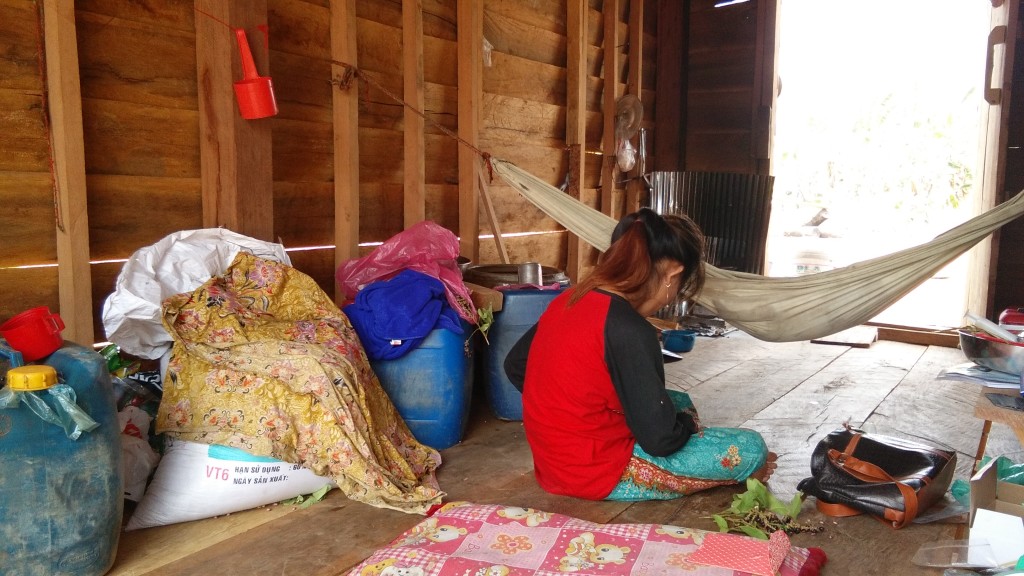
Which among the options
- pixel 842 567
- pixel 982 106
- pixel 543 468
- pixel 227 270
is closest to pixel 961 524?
pixel 842 567

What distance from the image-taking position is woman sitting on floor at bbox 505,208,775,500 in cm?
206

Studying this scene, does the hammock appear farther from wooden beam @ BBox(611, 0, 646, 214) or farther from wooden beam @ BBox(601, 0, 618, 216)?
wooden beam @ BBox(611, 0, 646, 214)

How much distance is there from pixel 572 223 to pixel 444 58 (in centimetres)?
120

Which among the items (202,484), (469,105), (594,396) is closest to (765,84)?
(469,105)

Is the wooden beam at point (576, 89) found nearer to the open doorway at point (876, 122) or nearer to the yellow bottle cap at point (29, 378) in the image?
the yellow bottle cap at point (29, 378)

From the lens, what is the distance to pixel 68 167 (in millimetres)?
2283

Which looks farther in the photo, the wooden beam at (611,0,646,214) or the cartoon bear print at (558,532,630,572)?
the wooden beam at (611,0,646,214)

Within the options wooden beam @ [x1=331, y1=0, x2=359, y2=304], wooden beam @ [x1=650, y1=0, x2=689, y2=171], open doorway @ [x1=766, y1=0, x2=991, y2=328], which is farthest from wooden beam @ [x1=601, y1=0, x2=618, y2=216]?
open doorway @ [x1=766, y1=0, x2=991, y2=328]

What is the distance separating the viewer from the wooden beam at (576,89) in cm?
466

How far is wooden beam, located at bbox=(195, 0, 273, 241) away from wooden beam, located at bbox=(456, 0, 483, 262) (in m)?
1.21

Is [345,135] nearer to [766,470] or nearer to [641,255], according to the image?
[641,255]

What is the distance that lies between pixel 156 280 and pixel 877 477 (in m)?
2.17

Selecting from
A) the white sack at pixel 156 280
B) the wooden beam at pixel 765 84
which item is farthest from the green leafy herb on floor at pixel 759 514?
the wooden beam at pixel 765 84

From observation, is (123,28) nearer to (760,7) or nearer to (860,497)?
(860,497)
